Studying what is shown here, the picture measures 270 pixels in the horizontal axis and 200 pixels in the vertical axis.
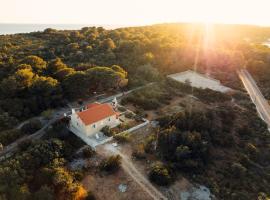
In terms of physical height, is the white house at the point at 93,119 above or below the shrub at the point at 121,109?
above

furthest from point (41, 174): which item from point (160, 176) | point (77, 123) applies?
point (160, 176)

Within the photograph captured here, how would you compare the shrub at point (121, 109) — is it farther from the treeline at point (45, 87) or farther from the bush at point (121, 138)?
the bush at point (121, 138)

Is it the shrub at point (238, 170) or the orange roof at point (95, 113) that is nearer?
the shrub at point (238, 170)

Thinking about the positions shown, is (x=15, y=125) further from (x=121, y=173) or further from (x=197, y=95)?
(x=197, y=95)

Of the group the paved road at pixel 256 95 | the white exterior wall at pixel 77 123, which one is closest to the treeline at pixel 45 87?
the white exterior wall at pixel 77 123

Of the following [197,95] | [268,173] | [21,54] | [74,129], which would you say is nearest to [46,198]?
[74,129]

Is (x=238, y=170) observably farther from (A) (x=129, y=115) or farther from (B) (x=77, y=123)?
(B) (x=77, y=123)
